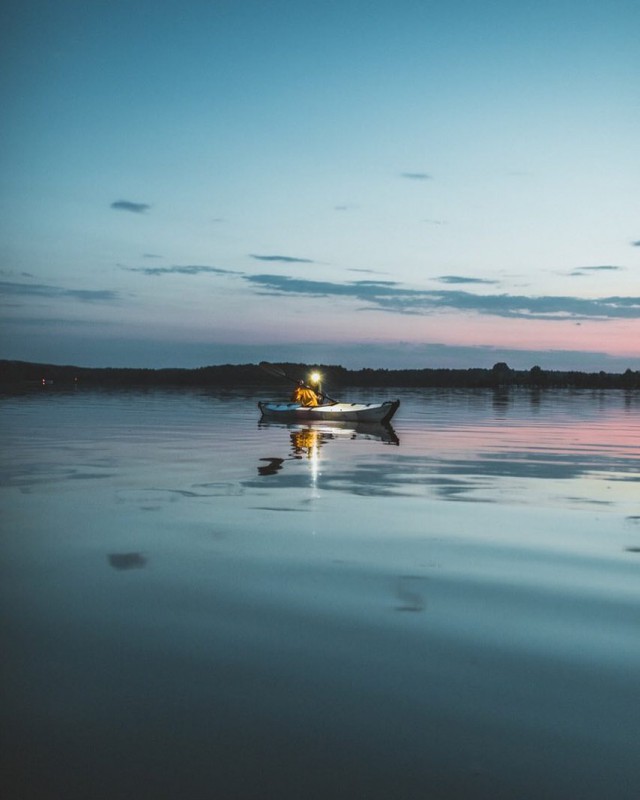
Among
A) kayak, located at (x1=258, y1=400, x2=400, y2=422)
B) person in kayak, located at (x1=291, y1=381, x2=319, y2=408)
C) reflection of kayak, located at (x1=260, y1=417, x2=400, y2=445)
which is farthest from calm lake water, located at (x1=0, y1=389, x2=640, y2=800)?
person in kayak, located at (x1=291, y1=381, x2=319, y2=408)

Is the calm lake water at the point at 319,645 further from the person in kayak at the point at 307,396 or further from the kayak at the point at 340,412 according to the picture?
the person in kayak at the point at 307,396

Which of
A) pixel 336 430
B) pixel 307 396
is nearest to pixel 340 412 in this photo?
pixel 336 430

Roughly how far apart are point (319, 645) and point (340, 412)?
33.5m

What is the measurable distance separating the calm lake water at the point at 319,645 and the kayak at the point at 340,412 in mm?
22587

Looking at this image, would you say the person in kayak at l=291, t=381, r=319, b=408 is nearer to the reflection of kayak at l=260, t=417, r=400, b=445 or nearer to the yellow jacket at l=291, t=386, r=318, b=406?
the yellow jacket at l=291, t=386, r=318, b=406

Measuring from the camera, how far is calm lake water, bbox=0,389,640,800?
15.8 feet

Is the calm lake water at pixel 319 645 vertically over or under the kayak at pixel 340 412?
under

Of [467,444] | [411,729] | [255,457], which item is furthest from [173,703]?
[467,444]

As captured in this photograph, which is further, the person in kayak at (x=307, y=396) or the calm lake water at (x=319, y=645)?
the person in kayak at (x=307, y=396)

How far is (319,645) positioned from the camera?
7.02 m

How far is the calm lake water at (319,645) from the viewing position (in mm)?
4801

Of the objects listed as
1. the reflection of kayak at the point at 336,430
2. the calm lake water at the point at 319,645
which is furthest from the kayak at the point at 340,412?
the calm lake water at the point at 319,645

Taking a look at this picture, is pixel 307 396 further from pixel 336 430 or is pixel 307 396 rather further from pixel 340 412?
pixel 336 430

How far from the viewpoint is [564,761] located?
4.87m
